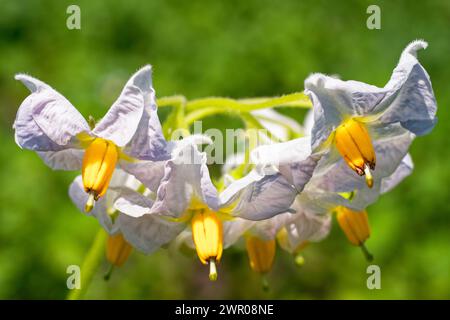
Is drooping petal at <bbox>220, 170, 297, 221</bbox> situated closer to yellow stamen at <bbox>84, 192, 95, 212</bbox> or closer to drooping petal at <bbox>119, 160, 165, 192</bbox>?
drooping petal at <bbox>119, 160, 165, 192</bbox>

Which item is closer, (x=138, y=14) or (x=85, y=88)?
(x=85, y=88)

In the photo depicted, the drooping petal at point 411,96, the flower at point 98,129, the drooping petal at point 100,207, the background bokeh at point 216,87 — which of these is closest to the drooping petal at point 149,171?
the flower at point 98,129

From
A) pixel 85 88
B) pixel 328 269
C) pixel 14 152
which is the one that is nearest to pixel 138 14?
pixel 85 88

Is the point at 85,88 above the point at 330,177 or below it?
above

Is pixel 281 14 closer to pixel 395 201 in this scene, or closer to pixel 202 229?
pixel 395 201

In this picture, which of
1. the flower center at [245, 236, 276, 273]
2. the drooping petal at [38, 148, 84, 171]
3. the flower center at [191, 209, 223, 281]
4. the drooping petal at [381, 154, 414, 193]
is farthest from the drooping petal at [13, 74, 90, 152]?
the drooping petal at [381, 154, 414, 193]
